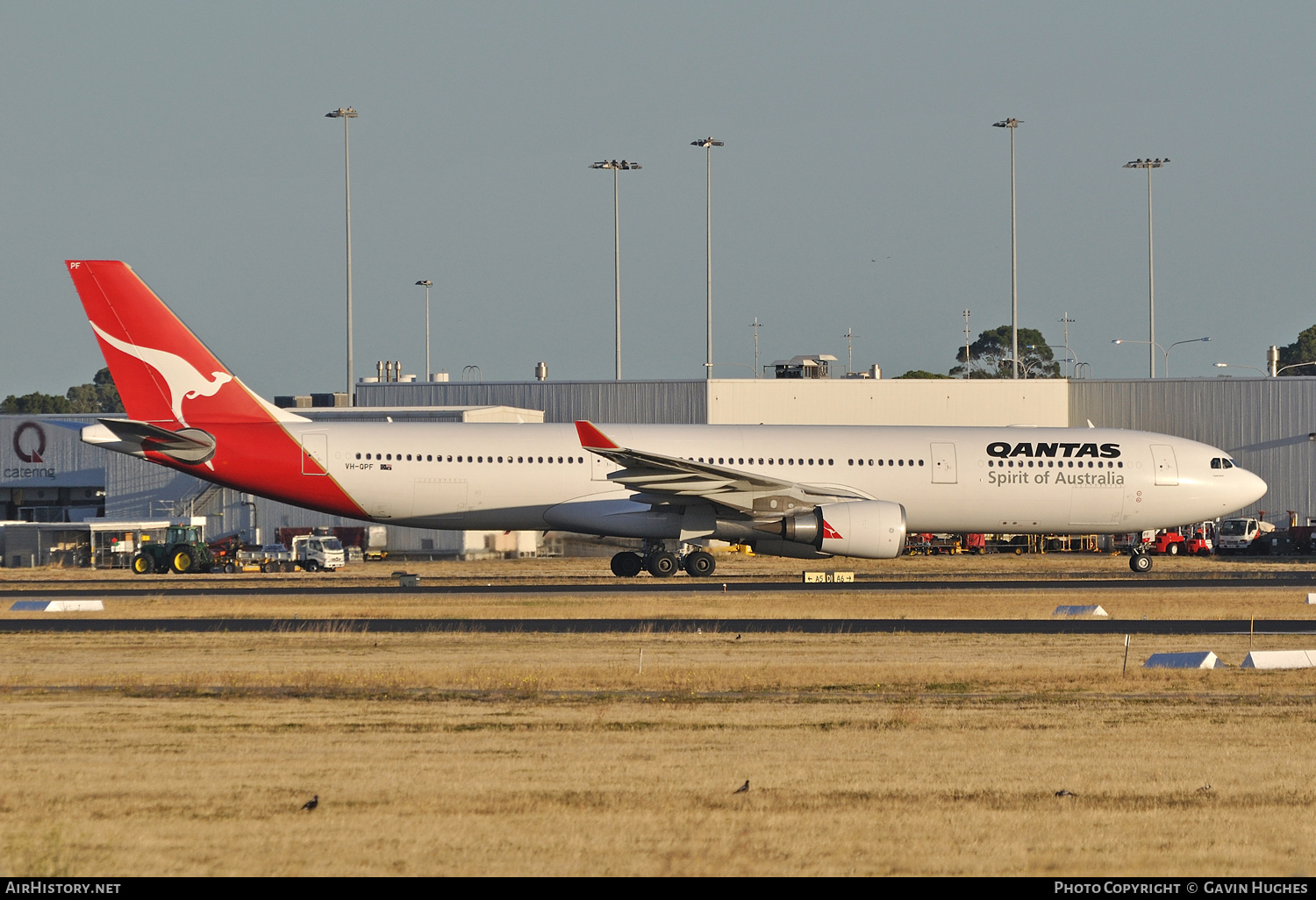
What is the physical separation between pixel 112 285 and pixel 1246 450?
1750 inches

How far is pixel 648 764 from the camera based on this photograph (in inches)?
426

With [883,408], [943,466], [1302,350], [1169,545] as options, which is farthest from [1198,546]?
[1302,350]

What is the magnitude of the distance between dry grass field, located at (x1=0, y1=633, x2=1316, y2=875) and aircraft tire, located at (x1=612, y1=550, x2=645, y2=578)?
1749cm

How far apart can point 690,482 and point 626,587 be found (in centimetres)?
346

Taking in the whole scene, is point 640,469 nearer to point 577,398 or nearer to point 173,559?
point 173,559

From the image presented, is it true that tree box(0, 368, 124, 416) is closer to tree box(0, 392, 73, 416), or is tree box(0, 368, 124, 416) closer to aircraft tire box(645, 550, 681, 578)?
tree box(0, 392, 73, 416)

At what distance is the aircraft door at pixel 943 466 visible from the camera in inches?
1441

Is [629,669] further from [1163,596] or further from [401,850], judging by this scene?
[1163,596]

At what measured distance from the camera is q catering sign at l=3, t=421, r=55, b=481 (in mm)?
61594

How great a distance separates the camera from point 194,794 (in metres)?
9.56

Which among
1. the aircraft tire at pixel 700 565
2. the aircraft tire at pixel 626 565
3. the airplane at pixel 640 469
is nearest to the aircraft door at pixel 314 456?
the airplane at pixel 640 469

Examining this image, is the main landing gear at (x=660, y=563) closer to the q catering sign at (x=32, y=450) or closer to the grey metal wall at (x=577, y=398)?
the grey metal wall at (x=577, y=398)

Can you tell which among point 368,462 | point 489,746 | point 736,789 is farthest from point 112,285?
point 736,789

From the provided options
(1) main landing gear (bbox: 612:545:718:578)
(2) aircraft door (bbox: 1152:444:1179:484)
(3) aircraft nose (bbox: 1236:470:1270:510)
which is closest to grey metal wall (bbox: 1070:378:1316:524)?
(3) aircraft nose (bbox: 1236:470:1270:510)
